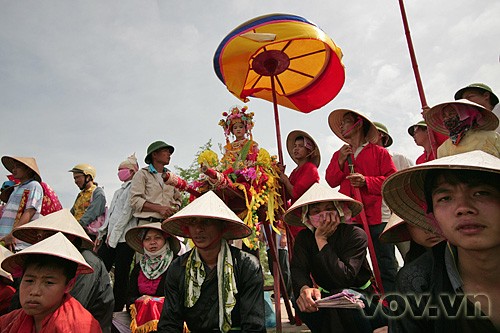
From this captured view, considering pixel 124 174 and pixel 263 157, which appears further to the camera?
pixel 124 174

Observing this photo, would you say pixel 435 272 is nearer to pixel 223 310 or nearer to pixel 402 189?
pixel 402 189

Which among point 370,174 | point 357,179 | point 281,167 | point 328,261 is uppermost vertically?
point 281,167

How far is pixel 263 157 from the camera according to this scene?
403cm

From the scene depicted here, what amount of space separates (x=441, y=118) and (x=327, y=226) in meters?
1.51

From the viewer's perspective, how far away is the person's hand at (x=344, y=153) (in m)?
3.75

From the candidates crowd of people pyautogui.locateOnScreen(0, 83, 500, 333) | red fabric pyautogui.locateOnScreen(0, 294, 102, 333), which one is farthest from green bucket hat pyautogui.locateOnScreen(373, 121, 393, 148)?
red fabric pyautogui.locateOnScreen(0, 294, 102, 333)

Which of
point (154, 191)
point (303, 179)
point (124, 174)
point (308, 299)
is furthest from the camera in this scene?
point (124, 174)

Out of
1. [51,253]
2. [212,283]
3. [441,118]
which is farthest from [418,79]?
[51,253]

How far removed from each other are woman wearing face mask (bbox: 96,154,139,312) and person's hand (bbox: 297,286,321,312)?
8.59 feet

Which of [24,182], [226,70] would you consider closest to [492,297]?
[226,70]

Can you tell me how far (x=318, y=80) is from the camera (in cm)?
489

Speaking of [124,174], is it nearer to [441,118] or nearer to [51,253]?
[51,253]

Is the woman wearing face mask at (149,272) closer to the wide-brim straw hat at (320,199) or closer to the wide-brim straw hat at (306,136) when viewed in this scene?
the wide-brim straw hat at (320,199)

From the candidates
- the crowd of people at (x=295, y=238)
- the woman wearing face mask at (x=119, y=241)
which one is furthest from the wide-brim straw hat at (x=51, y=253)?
the woman wearing face mask at (x=119, y=241)
